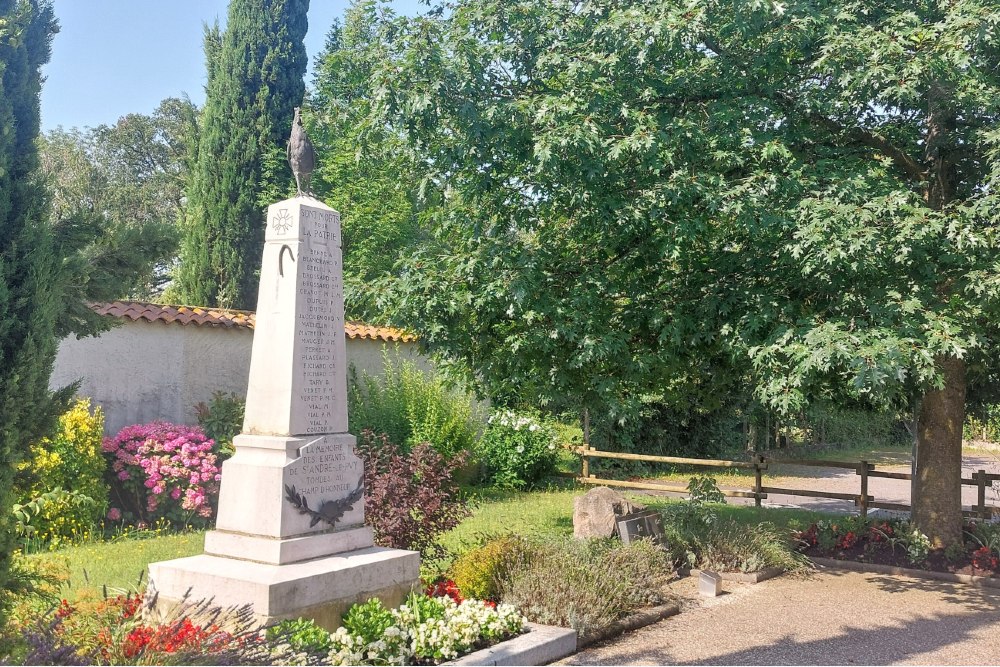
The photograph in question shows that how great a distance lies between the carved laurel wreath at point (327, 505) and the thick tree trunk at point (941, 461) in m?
7.43

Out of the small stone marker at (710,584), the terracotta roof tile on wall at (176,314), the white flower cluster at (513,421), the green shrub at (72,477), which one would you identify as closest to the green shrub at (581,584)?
the small stone marker at (710,584)

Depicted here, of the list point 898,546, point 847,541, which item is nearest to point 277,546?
point 847,541

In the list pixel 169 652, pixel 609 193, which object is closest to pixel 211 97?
pixel 609 193

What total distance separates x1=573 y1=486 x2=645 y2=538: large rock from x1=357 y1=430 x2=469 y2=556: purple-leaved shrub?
2219mm

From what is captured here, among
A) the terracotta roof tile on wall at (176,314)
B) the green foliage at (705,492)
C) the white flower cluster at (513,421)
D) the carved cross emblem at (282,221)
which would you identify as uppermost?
the carved cross emblem at (282,221)

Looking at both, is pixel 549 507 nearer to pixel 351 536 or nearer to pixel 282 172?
pixel 351 536

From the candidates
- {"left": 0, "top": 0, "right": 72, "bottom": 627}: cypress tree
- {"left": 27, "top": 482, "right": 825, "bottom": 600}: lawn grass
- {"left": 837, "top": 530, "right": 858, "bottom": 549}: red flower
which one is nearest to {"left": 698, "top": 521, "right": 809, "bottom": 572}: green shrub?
{"left": 27, "top": 482, "right": 825, "bottom": 600}: lawn grass

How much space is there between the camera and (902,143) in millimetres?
10688

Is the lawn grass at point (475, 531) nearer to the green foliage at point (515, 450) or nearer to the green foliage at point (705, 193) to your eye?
the green foliage at point (515, 450)

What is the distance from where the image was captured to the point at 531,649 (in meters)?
6.77

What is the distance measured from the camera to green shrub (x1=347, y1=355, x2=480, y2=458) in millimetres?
15648

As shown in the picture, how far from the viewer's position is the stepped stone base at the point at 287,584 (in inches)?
241

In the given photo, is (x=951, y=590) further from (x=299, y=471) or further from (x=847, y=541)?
(x=299, y=471)

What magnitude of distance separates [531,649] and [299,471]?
230 centimetres
